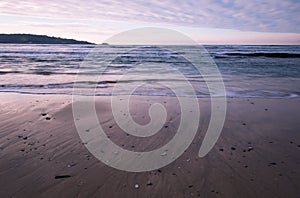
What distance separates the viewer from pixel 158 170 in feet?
12.6

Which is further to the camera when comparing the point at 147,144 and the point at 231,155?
the point at 147,144

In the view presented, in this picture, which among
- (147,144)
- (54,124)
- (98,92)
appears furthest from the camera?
(98,92)

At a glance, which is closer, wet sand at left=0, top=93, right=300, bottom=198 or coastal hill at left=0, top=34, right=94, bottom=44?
wet sand at left=0, top=93, right=300, bottom=198

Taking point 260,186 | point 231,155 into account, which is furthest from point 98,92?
point 260,186

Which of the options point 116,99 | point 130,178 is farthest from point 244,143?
point 116,99

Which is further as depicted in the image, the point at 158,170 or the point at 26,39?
the point at 26,39

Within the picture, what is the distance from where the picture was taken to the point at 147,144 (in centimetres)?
484

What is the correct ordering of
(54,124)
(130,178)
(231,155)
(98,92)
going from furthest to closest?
1. (98,92)
2. (54,124)
3. (231,155)
4. (130,178)

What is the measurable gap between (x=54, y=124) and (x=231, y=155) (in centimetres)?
386

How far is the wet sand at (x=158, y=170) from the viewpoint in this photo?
3322 millimetres

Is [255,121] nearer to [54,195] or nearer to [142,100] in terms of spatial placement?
[142,100]

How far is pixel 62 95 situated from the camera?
9531 mm

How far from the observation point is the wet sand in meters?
3.32

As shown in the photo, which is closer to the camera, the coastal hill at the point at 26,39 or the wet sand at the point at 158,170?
the wet sand at the point at 158,170
